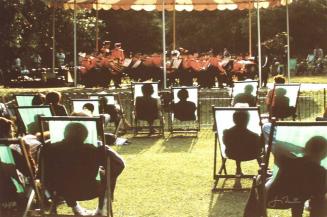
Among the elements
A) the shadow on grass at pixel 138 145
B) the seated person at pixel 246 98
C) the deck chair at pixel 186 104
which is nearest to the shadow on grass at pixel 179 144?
the shadow on grass at pixel 138 145

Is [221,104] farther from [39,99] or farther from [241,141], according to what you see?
[241,141]

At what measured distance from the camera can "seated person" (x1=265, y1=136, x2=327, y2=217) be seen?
5703 mm

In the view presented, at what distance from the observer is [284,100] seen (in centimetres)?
1305

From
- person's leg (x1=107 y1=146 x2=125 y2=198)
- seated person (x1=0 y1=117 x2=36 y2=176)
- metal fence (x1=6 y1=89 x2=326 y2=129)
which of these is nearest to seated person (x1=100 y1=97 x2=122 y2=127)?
metal fence (x1=6 y1=89 x2=326 y2=129)

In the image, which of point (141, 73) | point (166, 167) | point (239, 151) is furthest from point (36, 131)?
point (141, 73)

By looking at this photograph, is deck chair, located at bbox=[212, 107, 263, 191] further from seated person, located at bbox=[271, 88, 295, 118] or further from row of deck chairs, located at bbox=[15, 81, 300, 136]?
seated person, located at bbox=[271, 88, 295, 118]

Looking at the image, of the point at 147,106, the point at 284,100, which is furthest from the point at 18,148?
the point at 284,100

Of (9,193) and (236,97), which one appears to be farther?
(236,97)

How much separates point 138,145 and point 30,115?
417cm

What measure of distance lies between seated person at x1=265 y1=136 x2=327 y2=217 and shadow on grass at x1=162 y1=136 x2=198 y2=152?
590 cm

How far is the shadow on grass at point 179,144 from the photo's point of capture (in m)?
11.9

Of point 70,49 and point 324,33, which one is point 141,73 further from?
point 324,33
